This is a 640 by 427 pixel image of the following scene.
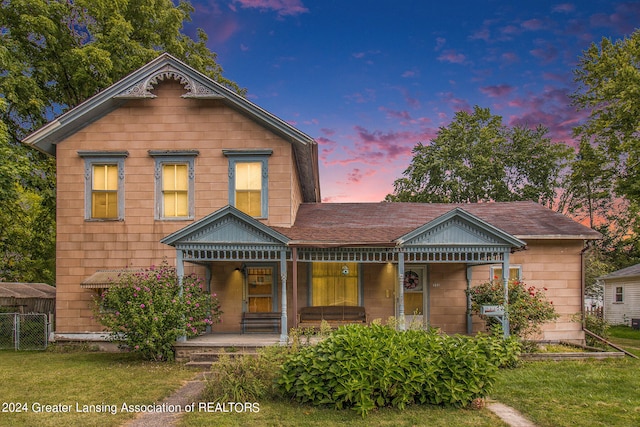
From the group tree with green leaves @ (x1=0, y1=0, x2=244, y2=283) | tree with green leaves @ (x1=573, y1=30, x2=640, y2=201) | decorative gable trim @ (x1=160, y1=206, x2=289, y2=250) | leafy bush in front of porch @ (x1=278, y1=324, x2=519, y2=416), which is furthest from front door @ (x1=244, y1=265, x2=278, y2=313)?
tree with green leaves @ (x1=573, y1=30, x2=640, y2=201)

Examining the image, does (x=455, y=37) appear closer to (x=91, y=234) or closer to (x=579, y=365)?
(x=579, y=365)

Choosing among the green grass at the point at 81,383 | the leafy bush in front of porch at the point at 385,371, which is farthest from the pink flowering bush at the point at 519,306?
the green grass at the point at 81,383

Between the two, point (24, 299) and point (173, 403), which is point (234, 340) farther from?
point (24, 299)

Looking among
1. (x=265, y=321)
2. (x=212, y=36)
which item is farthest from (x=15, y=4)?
(x=265, y=321)

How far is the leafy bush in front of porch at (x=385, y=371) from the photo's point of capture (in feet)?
24.2

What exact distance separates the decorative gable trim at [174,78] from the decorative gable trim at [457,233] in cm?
725

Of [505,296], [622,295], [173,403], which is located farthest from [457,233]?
[622,295]

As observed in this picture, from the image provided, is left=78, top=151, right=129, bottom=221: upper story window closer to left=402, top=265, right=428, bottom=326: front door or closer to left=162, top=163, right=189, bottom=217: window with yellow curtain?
left=162, top=163, right=189, bottom=217: window with yellow curtain

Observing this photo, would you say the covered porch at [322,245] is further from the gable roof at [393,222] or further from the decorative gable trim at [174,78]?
the decorative gable trim at [174,78]

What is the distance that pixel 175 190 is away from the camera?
14.7 m

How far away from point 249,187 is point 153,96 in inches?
160

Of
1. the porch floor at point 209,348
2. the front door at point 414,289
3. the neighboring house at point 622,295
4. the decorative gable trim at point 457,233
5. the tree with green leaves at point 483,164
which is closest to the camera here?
the porch floor at point 209,348

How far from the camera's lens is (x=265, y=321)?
46.5ft

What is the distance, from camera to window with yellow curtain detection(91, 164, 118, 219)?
578 inches
